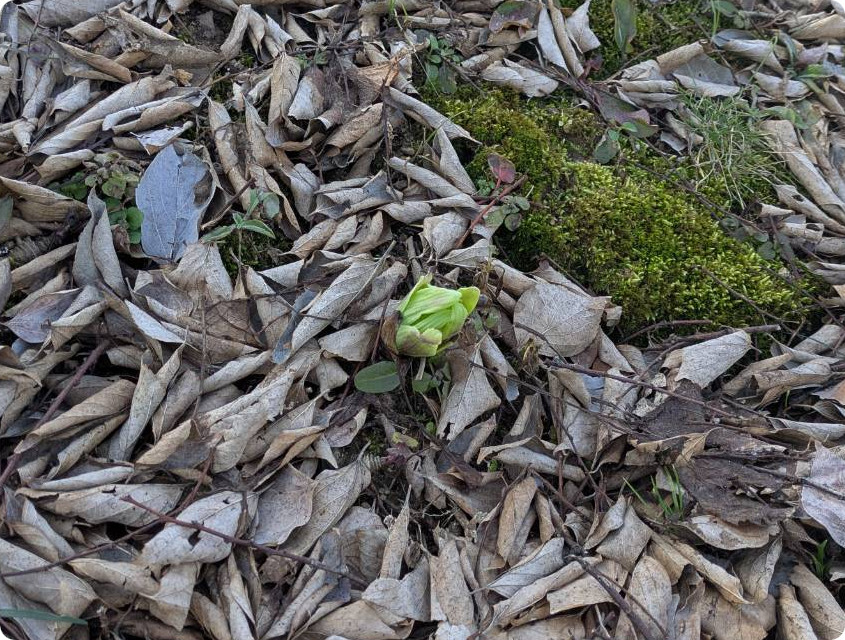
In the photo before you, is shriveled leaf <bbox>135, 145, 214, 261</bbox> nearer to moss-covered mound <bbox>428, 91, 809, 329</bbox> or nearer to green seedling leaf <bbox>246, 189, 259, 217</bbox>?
green seedling leaf <bbox>246, 189, 259, 217</bbox>

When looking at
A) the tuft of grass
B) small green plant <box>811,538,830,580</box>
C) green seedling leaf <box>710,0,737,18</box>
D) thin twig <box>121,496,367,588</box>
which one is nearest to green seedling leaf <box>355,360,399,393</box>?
thin twig <box>121,496,367,588</box>

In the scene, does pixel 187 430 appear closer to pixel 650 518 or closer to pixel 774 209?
pixel 650 518

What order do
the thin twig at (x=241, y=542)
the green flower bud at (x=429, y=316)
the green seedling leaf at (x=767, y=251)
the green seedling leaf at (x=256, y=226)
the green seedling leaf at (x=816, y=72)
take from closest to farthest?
1. the thin twig at (x=241, y=542)
2. the green flower bud at (x=429, y=316)
3. the green seedling leaf at (x=256, y=226)
4. the green seedling leaf at (x=767, y=251)
5. the green seedling leaf at (x=816, y=72)

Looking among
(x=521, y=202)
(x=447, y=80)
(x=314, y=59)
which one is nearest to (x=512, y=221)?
(x=521, y=202)

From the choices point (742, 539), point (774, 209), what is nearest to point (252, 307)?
point (742, 539)

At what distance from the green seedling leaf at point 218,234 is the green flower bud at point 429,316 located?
60 cm

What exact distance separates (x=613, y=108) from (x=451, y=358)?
1300 millimetres

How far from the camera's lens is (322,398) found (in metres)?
2.28

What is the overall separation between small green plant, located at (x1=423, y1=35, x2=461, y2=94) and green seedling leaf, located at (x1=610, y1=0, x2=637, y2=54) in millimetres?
701

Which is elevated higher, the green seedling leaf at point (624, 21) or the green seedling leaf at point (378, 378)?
the green seedling leaf at point (624, 21)

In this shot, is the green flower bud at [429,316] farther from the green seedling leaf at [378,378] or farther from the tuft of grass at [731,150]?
the tuft of grass at [731,150]

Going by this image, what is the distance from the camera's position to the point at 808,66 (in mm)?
3244

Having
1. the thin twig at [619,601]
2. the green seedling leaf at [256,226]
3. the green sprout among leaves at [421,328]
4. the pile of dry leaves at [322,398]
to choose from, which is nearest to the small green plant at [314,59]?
the pile of dry leaves at [322,398]

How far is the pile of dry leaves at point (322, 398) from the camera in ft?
6.51
